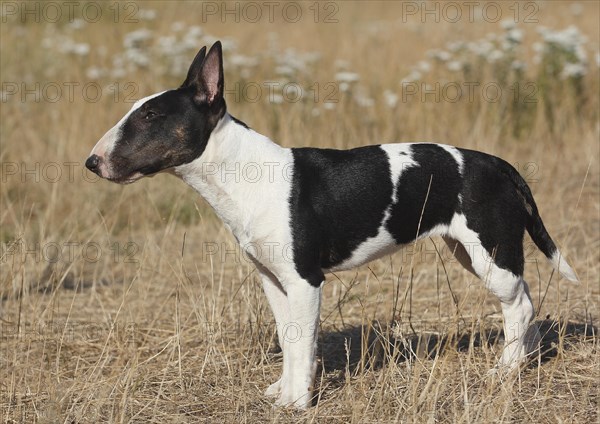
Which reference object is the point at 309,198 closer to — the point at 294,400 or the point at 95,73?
the point at 294,400

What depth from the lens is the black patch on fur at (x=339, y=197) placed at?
486 cm

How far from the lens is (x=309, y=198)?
16.0ft

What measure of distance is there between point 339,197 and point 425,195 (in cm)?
47

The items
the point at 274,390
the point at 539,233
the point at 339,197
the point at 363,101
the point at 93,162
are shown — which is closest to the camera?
the point at 93,162

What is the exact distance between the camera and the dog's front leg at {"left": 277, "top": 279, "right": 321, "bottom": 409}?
4.79m

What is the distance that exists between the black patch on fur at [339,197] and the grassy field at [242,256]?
295 mm

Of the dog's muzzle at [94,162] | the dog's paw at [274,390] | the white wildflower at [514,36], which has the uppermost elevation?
the white wildflower at [514,36]

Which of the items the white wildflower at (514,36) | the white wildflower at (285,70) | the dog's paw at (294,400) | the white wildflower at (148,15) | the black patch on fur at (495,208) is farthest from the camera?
the white wildflower at (148,15)

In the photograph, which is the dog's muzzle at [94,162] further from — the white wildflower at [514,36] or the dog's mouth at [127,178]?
the white wildflower at [514,36]

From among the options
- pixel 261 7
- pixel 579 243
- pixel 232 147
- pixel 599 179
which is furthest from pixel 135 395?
pixel 261 7

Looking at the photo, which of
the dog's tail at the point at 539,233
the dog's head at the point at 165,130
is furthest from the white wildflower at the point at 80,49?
the dog's tail at the point at 539,233

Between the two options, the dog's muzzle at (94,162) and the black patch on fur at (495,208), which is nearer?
the dog's muzzle at (94,162)

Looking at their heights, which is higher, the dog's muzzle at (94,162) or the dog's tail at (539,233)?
the dog's muzzle at (94,162)

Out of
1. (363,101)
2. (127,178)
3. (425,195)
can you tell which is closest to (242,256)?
(425,195)
